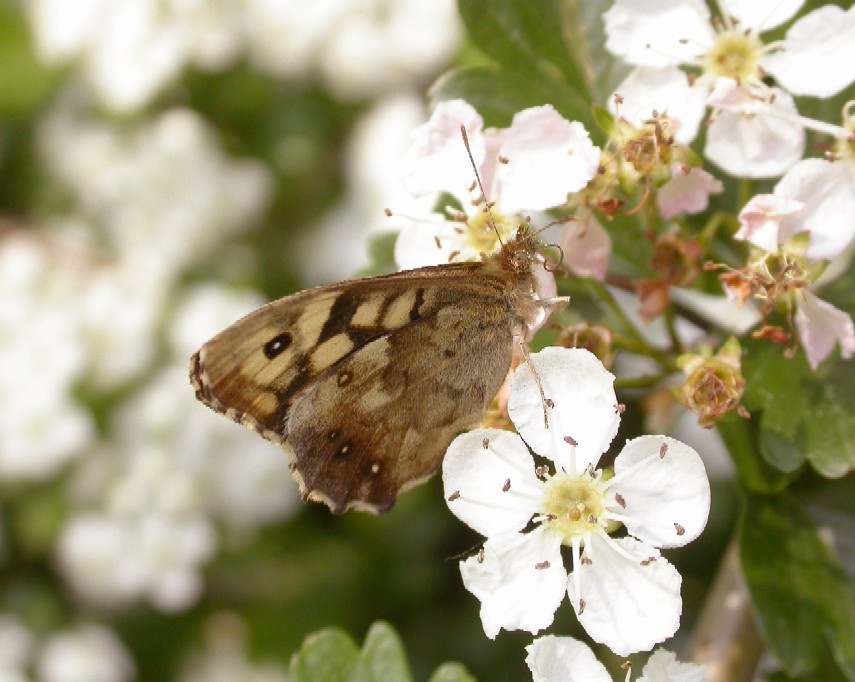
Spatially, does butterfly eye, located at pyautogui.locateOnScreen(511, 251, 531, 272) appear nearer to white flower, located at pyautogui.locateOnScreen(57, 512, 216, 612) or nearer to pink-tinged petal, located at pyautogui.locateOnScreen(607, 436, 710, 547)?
pink-tinged petal, located at pyautogui.locateOnScreen(607, 436, 710, 547)

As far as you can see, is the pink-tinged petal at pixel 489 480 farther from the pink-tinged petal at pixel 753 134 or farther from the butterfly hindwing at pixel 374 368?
the pink-tinged petal at pixel 753 134

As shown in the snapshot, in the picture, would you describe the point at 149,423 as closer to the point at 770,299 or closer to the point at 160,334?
the point at 160,334

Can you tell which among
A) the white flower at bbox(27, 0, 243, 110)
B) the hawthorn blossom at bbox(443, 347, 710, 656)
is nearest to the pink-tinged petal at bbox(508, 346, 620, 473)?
the hawthorn blossom at bbox(443, 347, 710, 656)

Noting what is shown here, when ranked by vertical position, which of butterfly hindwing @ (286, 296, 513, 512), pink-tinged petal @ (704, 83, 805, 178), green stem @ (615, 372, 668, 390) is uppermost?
pink-tinged petal @ (704, 83, 805, 178)

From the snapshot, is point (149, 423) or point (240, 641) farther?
point (240, 641)

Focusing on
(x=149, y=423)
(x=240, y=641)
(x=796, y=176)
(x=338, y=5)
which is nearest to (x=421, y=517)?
(x=240, y=641)

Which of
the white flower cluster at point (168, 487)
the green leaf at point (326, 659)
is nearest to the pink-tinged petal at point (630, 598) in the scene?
the green leaf at point (326, 659)

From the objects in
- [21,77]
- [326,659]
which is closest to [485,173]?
[326,659]

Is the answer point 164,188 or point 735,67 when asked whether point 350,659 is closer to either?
point 735,67
